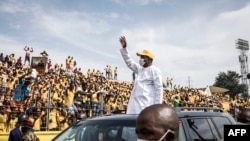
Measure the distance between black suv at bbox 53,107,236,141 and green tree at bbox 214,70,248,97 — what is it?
7911 centimetres

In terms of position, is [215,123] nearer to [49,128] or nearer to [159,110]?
[159,110]

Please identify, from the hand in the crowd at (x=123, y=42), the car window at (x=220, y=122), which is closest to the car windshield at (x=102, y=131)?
the car window at (x=220, y=122)

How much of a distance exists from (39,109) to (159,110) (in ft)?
29.5

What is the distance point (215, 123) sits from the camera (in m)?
5.21

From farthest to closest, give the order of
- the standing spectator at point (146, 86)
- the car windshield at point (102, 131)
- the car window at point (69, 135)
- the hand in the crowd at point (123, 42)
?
the hand in the crowd at point (123, 42) < the standing spectator at point (146, 86) < the car window at point (69, 135) < the car windshield at point (102, 131)

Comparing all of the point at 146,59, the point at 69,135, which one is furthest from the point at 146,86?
the point at 69,135

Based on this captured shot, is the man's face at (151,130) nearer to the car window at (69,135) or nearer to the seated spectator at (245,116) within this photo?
the car window at (69,135)

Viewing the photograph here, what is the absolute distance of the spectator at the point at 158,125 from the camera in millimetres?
1896

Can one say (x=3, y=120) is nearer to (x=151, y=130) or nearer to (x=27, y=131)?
(x=27, y=131)

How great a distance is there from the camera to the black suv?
13.5 ft

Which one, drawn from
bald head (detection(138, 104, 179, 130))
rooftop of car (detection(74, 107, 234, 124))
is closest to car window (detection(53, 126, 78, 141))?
rooftop of car (detection(74, 107, 234, 124))

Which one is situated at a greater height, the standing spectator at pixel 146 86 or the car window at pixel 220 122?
the standing spectator at pixel 146 86

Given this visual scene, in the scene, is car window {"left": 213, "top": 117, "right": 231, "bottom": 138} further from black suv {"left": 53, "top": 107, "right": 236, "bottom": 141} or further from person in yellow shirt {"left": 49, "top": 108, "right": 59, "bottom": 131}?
person in yellow shirt {"left": 49, "top": 108, "right": 59, "bottom": 131}

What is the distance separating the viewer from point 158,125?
6.37 feet
